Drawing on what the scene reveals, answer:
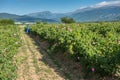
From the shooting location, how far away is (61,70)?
11.8 metres

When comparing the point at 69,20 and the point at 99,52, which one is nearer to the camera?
the point at 99,52

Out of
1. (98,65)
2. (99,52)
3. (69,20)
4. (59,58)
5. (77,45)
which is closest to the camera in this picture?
(98,65)

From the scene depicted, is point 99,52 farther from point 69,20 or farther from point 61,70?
point 69,20

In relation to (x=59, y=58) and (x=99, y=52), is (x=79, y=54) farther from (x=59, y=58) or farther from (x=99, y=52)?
(x=59, y=58)

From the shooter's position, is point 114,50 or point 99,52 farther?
point 99,52

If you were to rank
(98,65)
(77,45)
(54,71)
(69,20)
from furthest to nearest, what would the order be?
(69,20) → (77,45) → (54,71) → (98,65)

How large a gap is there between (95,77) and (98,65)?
63cm

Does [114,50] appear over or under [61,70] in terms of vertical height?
over

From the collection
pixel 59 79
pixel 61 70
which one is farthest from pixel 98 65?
pixel 61 70

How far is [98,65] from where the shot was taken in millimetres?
9766

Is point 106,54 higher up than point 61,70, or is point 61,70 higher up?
point 106,54

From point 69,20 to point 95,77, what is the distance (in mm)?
88316

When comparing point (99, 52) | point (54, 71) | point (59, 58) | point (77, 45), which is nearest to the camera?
point (99, 52)

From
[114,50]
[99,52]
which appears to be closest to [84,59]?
[99,52]
